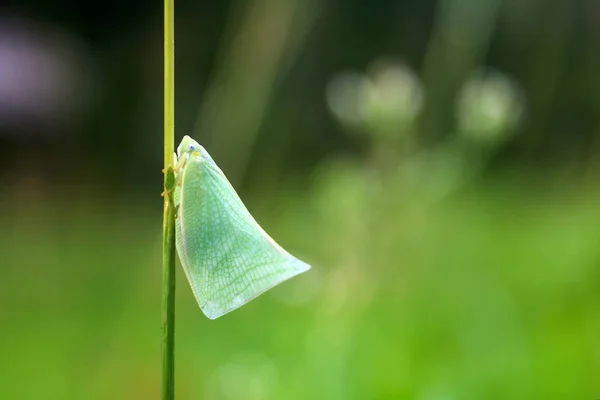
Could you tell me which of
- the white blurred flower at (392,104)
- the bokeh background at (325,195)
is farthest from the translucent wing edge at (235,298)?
the white blurred flower at (392,104)

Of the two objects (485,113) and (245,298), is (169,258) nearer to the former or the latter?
(245,298)

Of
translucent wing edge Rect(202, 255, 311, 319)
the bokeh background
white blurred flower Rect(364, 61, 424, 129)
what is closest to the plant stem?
translucent wing edge Rect(202, 255, 311, 319)

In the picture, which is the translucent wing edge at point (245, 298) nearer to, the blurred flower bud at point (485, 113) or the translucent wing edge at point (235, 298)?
the translucent wing edge at point (235, 298)

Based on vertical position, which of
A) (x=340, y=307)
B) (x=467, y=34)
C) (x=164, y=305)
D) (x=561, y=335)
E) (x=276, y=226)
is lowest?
(x=276, y=226)

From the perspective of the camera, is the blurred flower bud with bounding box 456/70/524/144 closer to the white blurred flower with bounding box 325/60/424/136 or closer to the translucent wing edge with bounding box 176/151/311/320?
the white blurred flower with bounding box 325/60/424/136

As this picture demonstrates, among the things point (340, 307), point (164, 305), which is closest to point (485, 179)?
point (340, 307)

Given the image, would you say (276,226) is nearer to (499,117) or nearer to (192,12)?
(192,12)
